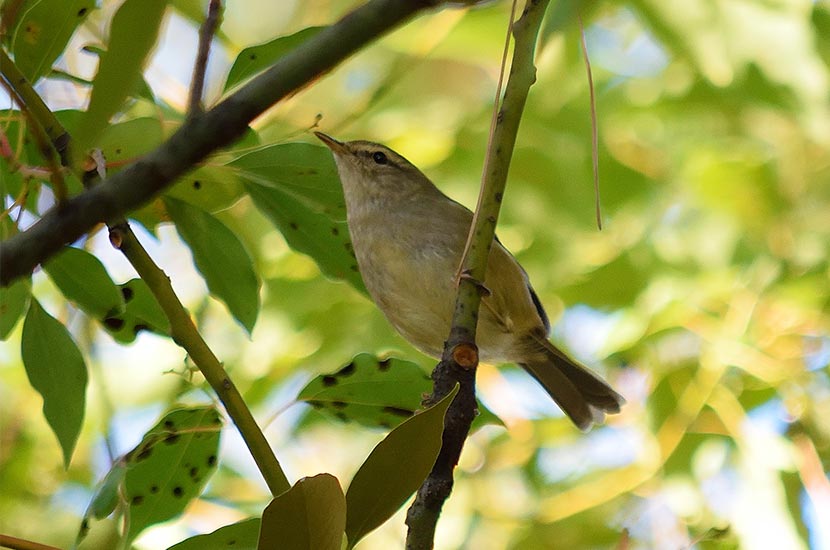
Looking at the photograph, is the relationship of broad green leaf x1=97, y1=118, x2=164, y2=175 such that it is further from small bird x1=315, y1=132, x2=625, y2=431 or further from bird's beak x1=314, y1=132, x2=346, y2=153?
bird's beak x1=314, y1=132, x2=346, y2=153

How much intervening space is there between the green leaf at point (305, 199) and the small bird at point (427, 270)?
0.85 meters

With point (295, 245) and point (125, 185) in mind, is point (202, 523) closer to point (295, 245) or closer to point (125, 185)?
point (295, 245)

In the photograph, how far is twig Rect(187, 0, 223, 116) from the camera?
938 mm

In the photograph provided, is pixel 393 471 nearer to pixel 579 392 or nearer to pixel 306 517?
pixel 306 517

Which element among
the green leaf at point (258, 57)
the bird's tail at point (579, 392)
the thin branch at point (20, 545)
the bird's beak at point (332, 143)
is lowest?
the thin branch at point (20, 545)

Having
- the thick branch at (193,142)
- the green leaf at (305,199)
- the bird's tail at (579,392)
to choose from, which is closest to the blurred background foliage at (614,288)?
the bird's tail at (579,392)

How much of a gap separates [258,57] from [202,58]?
0.80m

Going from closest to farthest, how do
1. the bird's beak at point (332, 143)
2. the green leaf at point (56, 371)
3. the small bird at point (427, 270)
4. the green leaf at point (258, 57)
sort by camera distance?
1. the green leaf at point (56, 371)
2. the green leaf at point (258, 57)
3. the small bird at point (427, 270)
4. the bird's beak at point (332, 143)

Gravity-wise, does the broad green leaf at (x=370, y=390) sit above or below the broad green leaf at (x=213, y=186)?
below

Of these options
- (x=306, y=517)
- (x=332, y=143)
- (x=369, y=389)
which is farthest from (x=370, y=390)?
(x=332, y=143)

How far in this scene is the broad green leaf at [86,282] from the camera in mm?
1805

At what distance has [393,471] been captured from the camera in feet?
4.30

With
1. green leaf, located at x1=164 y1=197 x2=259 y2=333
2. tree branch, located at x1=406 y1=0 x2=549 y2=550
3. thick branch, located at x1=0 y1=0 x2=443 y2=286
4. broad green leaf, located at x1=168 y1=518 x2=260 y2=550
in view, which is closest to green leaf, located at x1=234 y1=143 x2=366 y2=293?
green leaf, located at x1=164 y1=197 x2=259 y2=333

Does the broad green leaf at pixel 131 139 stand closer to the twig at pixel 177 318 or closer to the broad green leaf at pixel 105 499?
the twig at pixel 177 318
